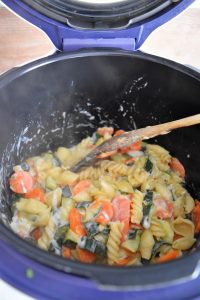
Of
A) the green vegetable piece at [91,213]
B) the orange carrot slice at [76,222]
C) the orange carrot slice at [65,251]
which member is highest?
the green vegetable piece at [91,213]

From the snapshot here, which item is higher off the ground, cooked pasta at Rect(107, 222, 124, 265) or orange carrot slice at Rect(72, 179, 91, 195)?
orange carrot slice at Rect(72, 179, 91, 195)

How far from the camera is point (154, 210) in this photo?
3.80 feet

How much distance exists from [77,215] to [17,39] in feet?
2.82

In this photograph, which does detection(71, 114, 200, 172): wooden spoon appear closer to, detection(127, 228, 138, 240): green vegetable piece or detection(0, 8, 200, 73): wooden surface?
detection(127, 228, 138, 240): green vegetable piece

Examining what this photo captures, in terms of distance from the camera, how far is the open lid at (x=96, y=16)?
41.1 inches

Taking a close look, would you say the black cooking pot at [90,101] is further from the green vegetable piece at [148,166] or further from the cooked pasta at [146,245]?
the cooked pasta at [146,245]

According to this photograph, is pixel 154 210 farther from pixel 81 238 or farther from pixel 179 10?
pixel 179 10

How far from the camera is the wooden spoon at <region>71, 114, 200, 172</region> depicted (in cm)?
106

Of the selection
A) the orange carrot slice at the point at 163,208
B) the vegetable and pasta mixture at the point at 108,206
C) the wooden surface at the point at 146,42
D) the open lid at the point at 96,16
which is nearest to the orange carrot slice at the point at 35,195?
the vegetable and pasta mixture at the point at 108,206

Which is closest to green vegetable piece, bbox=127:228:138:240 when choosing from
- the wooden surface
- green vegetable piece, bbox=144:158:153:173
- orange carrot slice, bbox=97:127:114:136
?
green vegetable piece, bbox=144:158:153:173

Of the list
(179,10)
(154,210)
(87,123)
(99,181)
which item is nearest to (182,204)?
(154,210)

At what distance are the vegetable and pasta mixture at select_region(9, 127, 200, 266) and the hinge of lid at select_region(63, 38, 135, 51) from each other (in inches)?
11.8

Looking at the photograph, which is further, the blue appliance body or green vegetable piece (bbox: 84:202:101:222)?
green vegetable piece (bbox: 84:202:101:222)

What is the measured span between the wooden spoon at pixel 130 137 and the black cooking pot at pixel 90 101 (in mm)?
122
